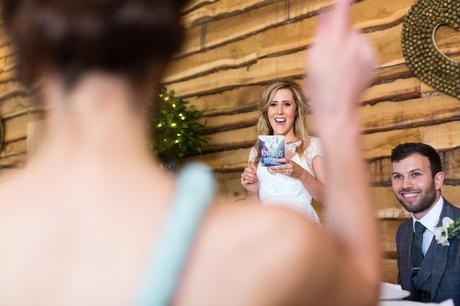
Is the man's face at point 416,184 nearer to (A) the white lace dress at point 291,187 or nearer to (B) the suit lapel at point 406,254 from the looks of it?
(B) the suit lapel at point 406,254

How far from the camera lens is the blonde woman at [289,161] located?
3777mm

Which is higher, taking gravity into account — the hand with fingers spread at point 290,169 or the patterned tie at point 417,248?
the hand with fingers spread at point 290,169

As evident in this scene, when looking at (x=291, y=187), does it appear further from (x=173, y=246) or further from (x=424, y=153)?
(x=173, y=246)

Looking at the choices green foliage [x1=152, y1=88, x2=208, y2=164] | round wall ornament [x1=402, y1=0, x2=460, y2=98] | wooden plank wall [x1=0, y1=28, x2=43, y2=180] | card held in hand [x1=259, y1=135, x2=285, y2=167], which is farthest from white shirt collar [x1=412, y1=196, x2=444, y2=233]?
wooden plank wall [x1=0, y1=28, x2=43, y2=180]

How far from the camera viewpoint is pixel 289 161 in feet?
12.2

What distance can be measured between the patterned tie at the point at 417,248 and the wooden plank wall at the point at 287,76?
75 centimetres

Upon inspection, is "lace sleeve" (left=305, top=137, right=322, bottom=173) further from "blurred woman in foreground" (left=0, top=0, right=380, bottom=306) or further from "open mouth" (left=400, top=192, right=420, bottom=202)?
"blurred woman in foreground" (left=0, top=0, right=380, bottom=306)

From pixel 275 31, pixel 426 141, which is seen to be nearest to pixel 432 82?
pixel 426 141

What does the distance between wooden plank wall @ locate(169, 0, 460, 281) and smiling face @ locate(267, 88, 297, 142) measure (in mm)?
623

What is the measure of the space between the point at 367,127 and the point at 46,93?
3814 mm

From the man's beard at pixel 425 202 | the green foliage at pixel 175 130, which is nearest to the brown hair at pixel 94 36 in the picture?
the man's beard at pixel 425 202

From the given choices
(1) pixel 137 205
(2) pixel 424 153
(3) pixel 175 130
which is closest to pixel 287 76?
(3) pixel 175 130

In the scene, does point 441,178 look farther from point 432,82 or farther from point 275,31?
point 275,31

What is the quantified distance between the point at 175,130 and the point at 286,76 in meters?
0.86
